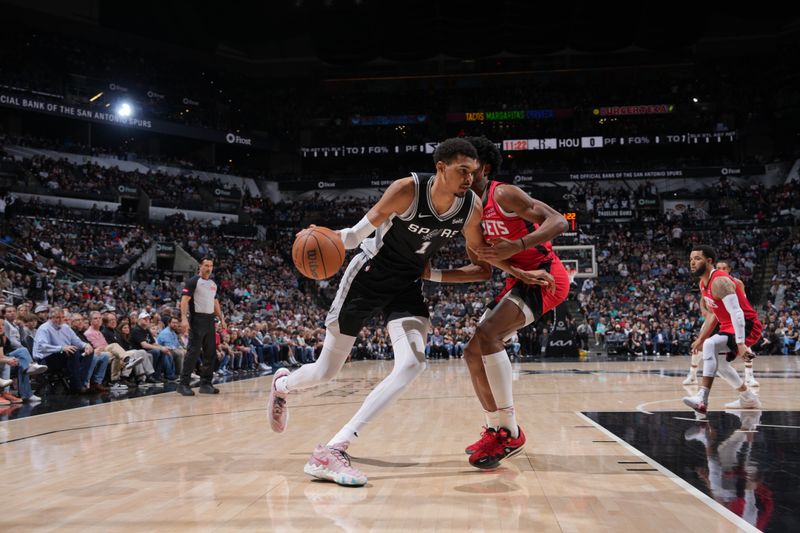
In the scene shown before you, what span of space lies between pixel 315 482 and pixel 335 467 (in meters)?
0.14

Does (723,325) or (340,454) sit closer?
(340,454)

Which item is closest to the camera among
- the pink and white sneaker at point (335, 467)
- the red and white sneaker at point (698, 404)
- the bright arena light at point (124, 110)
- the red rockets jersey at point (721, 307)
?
the pink and white sneaker at point (335, 467)

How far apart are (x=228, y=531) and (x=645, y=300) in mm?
24460

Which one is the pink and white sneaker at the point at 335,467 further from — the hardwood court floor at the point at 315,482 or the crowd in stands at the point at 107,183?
the crowd in stands at the point at 107,183

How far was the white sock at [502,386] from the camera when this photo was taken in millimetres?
3965

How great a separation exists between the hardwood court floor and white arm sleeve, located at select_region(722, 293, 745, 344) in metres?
0.80

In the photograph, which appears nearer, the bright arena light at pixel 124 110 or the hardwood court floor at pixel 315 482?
the hardwood court floor at pixel 315 482

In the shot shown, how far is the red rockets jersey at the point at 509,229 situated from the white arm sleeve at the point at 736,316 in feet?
10.4

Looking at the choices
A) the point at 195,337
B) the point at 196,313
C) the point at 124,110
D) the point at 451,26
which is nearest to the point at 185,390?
the point at 195,337

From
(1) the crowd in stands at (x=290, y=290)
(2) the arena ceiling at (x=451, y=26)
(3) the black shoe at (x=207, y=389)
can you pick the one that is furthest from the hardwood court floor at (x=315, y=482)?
(2) the arena ceiling at (x=451, y=26)

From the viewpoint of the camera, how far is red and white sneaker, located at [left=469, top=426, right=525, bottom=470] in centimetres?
370

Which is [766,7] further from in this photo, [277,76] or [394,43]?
[277,76]

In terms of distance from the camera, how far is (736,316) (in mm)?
6488

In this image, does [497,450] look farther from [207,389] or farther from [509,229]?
[207,389]
